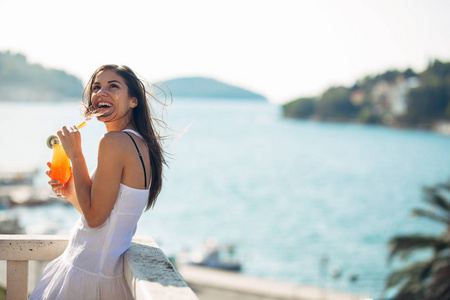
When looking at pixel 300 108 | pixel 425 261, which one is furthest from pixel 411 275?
pixel 300 108

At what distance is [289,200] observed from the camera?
59.1m

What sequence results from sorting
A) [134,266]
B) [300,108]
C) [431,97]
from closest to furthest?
1. [134,266]
2. [431,97]
3. [300,108]

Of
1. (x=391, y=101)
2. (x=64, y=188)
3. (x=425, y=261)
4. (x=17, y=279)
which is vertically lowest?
(x=425, y=261)

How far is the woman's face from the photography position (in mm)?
2543

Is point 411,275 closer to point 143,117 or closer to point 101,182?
point 143,117

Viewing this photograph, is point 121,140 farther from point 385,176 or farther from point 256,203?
point 385,176

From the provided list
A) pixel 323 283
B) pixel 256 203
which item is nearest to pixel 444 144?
pixel 256 203

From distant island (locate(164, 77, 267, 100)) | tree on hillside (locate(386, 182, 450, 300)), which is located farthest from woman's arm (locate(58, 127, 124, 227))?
distant island (locate(164, 77, 267, 100))

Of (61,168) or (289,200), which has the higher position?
(61,168)

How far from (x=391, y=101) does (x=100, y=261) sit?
158 m

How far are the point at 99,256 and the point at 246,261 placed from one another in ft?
110

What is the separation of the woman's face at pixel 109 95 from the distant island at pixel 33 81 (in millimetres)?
166378

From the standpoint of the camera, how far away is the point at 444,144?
130375 mm

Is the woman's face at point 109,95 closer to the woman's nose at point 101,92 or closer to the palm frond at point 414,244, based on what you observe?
the woman's nose at point 101,92
